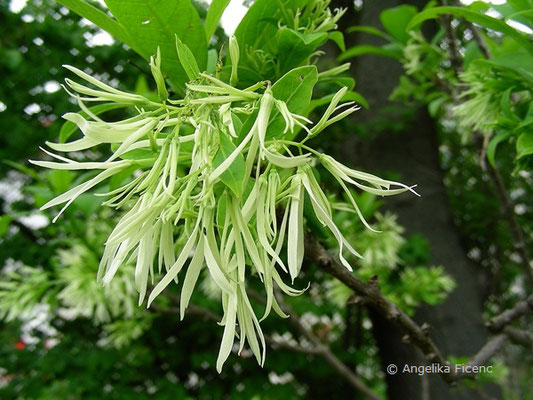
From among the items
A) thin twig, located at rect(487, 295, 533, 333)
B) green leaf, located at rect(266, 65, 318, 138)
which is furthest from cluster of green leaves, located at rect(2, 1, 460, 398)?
thin twig, located at rect(487, 295, 533, 333)

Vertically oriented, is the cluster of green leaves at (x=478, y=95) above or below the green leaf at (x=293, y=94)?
below

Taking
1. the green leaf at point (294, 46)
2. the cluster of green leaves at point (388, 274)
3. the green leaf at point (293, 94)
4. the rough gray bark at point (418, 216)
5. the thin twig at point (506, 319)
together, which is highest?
the green leaf at point (293, 94)

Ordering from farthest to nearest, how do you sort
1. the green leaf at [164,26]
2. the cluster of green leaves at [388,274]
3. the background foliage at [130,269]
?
the cluster of green leaves at [388,274]
the background foliage at [130,269]
the green leaf at [164,26]

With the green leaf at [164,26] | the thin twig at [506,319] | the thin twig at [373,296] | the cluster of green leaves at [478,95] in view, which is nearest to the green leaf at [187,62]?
the green leaf at [164,26]

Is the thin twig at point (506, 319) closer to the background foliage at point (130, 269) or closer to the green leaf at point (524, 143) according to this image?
the background foliage at point (130, 269)

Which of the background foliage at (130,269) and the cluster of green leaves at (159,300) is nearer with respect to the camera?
the cluster of green leaves at (159,300)

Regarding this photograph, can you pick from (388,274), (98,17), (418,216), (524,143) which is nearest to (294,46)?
(98,17)

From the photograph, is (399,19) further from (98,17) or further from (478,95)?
(98,17)

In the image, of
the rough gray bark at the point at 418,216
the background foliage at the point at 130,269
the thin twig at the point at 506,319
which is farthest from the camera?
the rough gray bark at the point at 418,216
